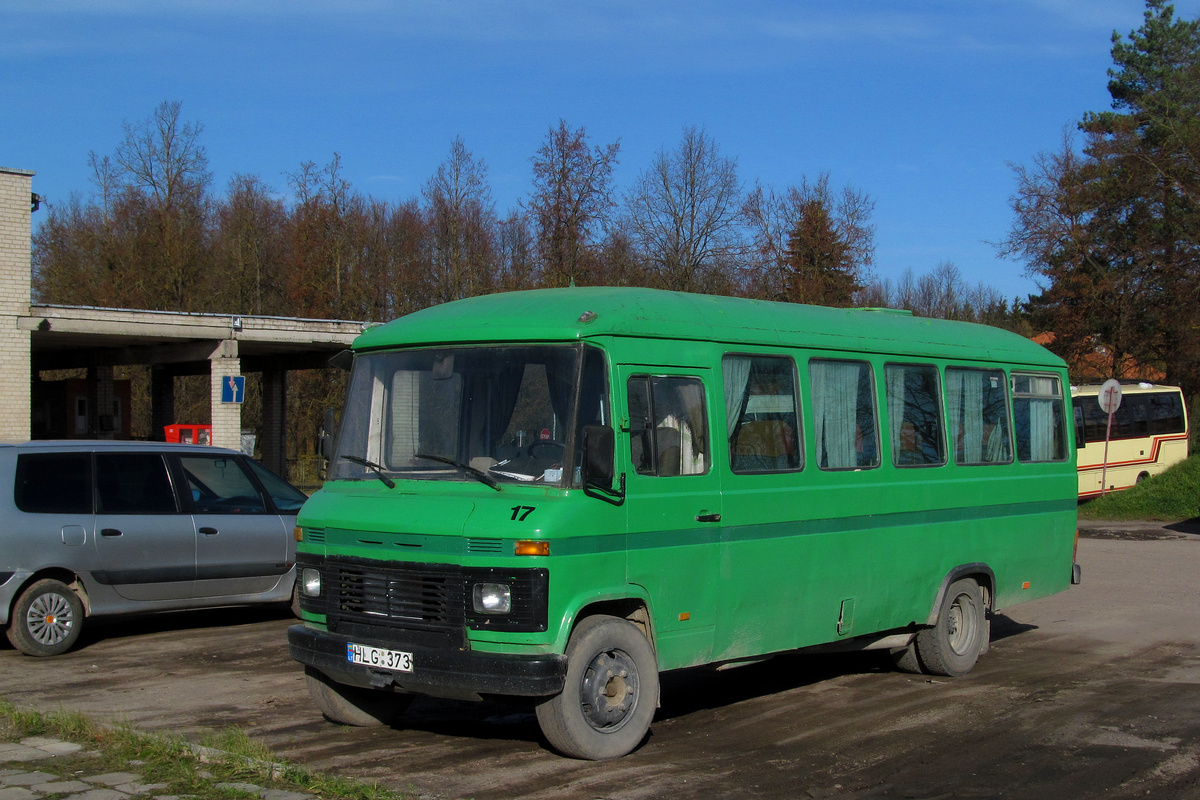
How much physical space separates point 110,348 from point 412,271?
599 inches

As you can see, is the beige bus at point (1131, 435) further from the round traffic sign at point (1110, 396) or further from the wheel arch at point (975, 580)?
the wheel arch at point (975, 580)

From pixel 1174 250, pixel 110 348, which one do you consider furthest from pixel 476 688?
pixel 1174 250

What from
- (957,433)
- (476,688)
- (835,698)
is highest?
(957,433)

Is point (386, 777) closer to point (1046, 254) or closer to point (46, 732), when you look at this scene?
point (46, 732)

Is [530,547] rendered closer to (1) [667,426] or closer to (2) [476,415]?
(2) [476,415]

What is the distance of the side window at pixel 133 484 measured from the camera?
34.7 ft

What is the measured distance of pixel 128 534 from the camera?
34.4ft

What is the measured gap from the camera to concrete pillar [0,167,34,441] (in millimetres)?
24359

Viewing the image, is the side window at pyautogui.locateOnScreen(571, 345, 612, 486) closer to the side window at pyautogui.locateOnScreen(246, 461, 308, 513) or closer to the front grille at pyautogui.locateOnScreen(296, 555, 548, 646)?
the front grille at pyautogui.locateOnScreen(296, 555, 548, 646)

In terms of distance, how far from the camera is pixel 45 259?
44.2 metres

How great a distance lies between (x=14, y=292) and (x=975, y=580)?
72.4ft

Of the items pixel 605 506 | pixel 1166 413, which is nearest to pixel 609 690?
pixel 605 506

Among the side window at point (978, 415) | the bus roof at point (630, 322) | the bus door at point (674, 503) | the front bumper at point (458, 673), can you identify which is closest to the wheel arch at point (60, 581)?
the bus roof at point (630, 322)

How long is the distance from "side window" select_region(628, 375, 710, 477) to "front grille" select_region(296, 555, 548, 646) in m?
1.12
